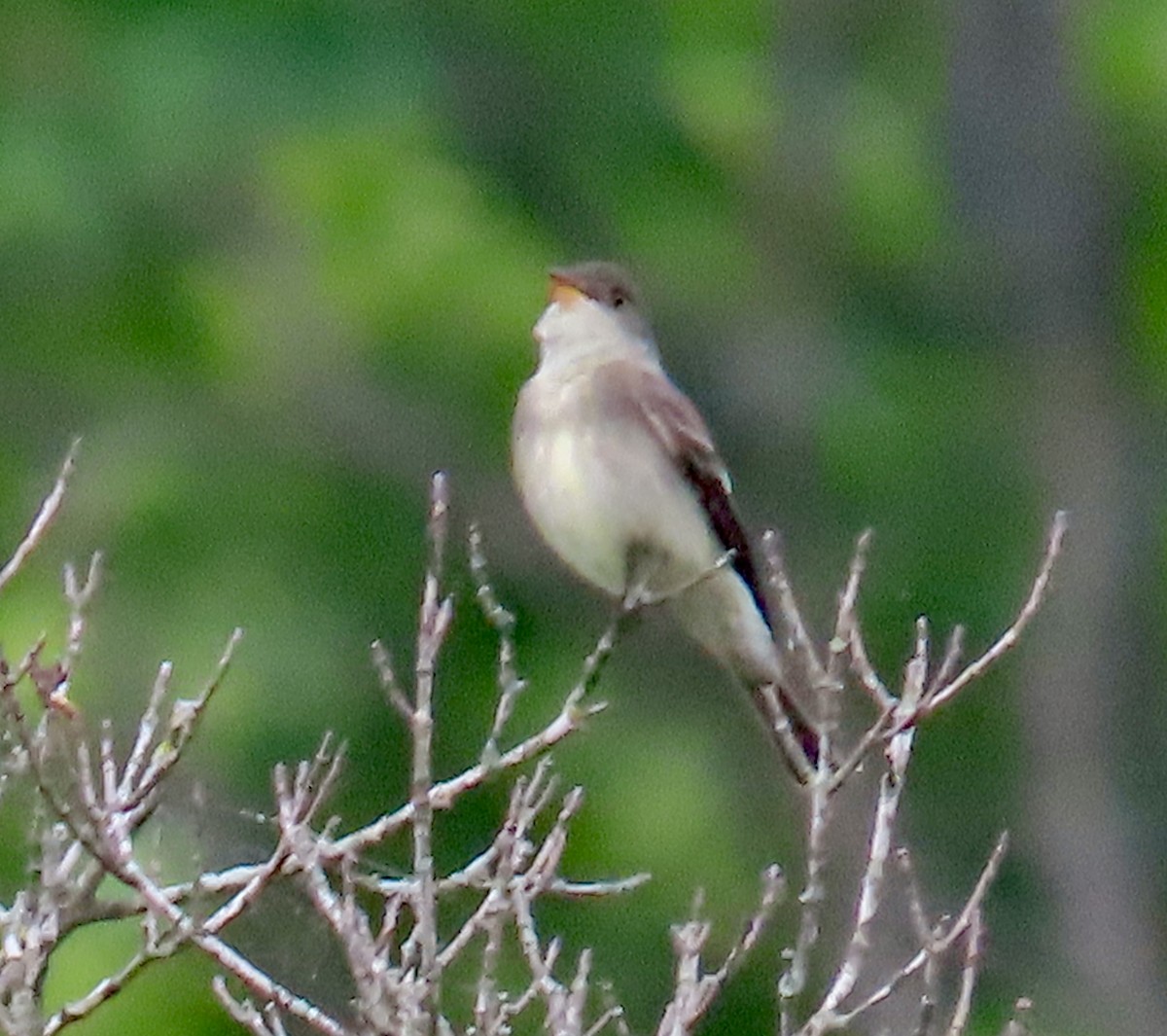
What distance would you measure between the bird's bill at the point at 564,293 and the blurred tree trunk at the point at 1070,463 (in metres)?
6.43

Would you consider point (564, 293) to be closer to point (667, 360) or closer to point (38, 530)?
point (38, 530)

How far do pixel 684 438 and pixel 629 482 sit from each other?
305 millimetres

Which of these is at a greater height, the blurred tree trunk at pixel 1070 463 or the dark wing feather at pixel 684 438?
the dark wing feather at pixel 684 438

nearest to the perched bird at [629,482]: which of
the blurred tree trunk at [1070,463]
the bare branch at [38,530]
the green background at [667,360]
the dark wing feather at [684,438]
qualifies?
the dark wing feather at [684,438]

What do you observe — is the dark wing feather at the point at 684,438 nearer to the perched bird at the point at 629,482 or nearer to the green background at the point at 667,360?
the perched bird at the point at 629,482

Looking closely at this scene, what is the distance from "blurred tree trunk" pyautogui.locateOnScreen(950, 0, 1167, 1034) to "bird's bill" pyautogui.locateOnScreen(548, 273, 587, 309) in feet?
21.1

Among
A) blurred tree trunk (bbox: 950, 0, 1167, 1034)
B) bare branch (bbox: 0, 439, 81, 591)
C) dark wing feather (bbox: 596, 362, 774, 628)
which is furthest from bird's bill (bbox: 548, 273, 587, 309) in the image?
blurred tree trunk (bbox: 950, 0, 1167, 1034)


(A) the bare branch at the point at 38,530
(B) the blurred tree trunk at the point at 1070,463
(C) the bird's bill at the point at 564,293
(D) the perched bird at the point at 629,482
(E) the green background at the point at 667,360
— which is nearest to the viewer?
(A) the bare branch at the point at 38,530

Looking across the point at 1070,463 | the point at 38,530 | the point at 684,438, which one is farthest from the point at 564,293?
the point at 1070,463

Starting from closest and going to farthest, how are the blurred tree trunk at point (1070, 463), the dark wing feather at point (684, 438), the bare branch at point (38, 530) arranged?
the bare branch at point (38, 530), the dark wing feather at point (684, 438), the blurred tree trunk at point (1070, 463)

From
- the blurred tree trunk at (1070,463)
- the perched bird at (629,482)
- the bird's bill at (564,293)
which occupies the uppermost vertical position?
the bird's bill at (564,293)

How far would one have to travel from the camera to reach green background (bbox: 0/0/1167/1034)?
13672 mm

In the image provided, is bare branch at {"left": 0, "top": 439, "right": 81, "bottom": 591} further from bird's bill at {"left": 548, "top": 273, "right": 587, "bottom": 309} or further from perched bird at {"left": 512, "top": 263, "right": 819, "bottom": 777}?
bird's bill at {"left": 548, "top": 273, "right": 587, "bottom": 309}

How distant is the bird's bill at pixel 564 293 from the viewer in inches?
283
